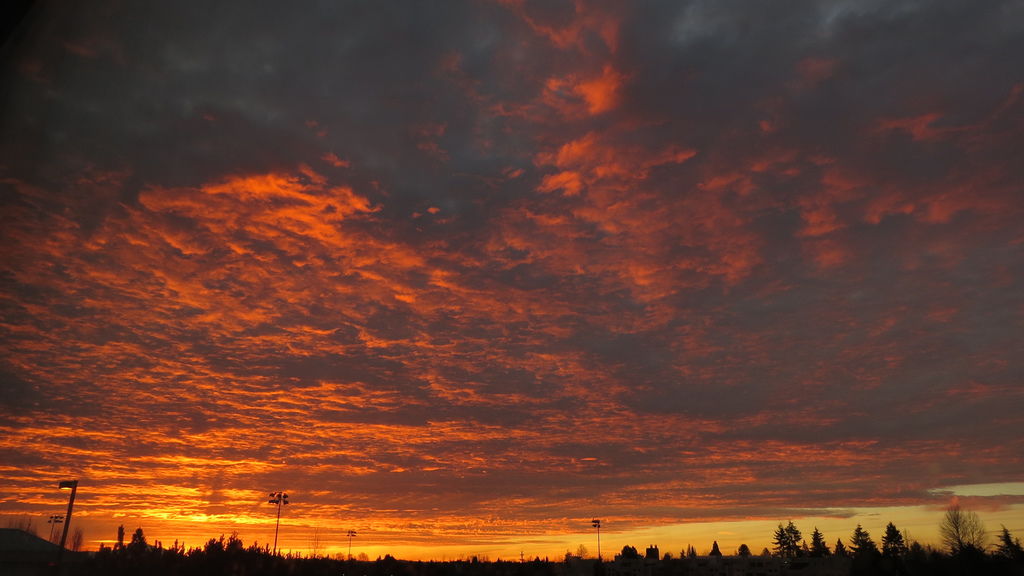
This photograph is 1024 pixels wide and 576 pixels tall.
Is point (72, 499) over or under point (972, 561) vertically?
over

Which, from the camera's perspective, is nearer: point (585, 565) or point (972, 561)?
point (972, 561)

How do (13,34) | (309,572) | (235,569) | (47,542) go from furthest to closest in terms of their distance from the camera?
(309,572), (235,569), (47,542), (13,34)

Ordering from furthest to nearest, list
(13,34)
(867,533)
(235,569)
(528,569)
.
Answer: (867,533), (528,569), (235,569), (13,34)

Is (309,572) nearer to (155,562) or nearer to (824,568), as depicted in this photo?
(155,562)

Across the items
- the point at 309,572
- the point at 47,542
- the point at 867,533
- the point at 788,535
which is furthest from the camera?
the point at 788,535

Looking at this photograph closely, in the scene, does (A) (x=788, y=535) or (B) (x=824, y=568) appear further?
(A) (x=788, y=535)

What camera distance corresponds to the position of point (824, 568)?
65.5 meters

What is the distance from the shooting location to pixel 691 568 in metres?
60.8

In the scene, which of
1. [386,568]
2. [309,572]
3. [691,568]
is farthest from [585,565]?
[309,572]

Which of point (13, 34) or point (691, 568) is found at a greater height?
point (13, 34)

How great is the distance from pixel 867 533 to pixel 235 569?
79.3 meters

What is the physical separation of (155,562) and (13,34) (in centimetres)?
5253

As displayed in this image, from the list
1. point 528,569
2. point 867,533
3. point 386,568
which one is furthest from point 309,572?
point 867,533

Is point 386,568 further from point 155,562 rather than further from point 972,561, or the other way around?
point 972,561
